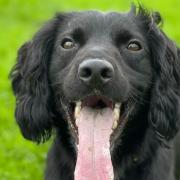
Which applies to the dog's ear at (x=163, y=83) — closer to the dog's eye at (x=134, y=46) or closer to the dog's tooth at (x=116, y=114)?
the dog's eye at (x=134, y=46)

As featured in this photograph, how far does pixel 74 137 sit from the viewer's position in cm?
538

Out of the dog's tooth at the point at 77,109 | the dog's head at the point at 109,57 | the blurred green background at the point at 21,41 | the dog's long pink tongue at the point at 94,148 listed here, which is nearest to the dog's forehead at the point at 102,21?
the dog's head at the point at 109,57

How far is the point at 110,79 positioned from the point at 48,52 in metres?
0.85

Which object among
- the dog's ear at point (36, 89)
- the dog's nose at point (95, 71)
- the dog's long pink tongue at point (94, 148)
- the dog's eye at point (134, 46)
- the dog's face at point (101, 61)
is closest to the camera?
the dog's nose at point (95, 71)

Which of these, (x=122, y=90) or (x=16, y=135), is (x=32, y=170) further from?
(x=122, y=90)

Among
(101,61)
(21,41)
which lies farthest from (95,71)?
(21,41)

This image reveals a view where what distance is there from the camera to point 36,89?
5.57 meters

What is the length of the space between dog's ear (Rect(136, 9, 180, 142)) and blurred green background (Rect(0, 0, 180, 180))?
180cm

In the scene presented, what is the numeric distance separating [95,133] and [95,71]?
52 cm

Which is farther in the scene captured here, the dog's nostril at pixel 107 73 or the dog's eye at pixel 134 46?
the dog's eye at pixel 134 46

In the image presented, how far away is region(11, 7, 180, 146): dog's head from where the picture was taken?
521 centimetres

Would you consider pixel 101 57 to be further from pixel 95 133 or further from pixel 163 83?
pixel 163 83

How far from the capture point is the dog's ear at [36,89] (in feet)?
18.2

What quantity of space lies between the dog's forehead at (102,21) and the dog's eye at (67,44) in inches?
4.1
